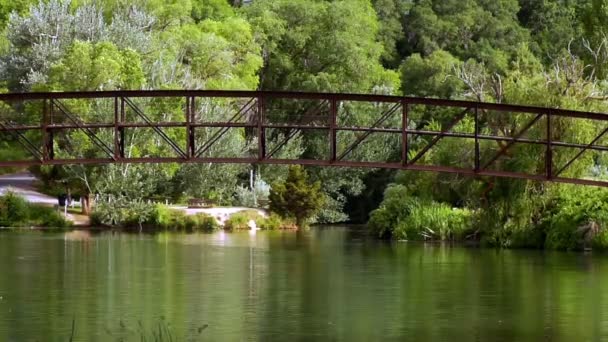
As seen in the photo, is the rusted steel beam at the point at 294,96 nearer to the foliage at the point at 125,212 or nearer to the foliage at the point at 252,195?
the foliage at the point at 125,212

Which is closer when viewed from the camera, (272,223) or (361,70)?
(272,223)

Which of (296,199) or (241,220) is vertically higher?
(296,199)

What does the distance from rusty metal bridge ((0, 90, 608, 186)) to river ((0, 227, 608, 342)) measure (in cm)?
350

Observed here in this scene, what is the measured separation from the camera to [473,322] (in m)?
36.3

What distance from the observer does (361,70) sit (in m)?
102

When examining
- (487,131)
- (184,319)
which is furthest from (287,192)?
(184,319)

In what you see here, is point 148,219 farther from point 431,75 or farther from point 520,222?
point 431,75

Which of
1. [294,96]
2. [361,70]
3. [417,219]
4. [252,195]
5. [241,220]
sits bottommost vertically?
[241,220]

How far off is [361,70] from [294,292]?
5958 centimetres

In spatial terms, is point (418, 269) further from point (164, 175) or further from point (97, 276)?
point (164, 175)

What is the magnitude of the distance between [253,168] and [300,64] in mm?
16869

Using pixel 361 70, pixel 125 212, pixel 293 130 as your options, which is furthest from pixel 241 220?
pixel 361 70

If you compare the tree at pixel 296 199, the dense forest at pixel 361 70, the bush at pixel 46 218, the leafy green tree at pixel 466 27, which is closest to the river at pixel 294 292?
the dense forest at pixel 361 70

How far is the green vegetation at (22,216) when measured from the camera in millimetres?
77438
